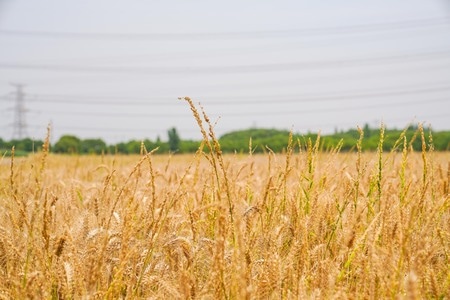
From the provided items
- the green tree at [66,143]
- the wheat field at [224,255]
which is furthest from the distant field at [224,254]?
the green tree at [66,143]

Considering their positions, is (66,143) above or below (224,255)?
above

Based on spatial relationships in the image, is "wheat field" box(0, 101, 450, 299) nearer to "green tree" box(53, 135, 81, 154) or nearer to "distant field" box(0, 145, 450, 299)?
"distant field" box(0, 145, 450, 299)

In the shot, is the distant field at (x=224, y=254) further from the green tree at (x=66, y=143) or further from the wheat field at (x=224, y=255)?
the green tree at (x=66, y=143)

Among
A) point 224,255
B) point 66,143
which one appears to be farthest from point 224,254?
point 66,143

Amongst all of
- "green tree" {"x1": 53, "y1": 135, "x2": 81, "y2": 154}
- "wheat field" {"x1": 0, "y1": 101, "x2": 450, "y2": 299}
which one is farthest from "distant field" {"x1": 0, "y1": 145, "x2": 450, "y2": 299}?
"green tree" {"x1": 53, "y1": 135, "x2": 81, "y2": 154}

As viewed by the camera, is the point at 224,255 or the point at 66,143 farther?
the point at 66,143

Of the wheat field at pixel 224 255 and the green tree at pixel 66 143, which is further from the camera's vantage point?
the green tree at pixel 66 143

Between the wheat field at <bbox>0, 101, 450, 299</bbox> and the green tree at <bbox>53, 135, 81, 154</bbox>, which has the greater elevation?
the green tree at <bbox>53, 135, 81, 154</bbox>

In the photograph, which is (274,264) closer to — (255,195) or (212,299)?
(212,299)

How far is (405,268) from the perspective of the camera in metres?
1.38

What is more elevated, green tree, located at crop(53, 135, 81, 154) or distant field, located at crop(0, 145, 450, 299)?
green tree, located at crop(53, 135, 81, 154)

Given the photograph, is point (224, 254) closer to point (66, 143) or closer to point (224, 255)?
point (224, 255)

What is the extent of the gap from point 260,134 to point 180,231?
33.5m

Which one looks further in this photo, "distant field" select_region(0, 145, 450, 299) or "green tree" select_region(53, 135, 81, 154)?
"green tree" select_region(53, 135, 81, 154)
